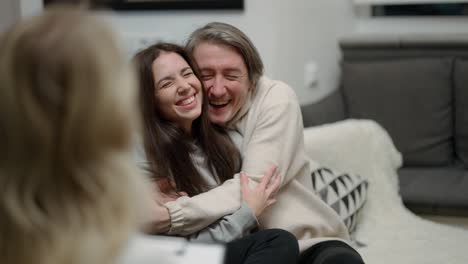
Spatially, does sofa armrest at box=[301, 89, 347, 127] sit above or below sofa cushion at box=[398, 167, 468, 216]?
above

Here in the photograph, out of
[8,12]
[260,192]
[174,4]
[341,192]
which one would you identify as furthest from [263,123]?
[8,12]

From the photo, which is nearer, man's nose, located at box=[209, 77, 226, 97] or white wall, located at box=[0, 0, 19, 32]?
man's nose, located at box=[209, 77, 226, 97]

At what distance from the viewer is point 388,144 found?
2.99 meters

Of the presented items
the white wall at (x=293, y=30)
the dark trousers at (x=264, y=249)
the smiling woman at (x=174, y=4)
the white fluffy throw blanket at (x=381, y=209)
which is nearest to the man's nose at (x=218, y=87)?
the dark trousers at (x=264, y=249)

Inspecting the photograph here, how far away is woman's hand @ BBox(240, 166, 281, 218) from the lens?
191 cm

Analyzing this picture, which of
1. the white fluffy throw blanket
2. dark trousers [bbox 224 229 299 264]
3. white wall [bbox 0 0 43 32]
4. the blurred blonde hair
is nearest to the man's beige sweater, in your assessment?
dark trousers [bbox 224 229 299 264]

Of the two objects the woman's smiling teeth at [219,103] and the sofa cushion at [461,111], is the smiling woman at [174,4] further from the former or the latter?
the woman's smiling teeth at [219,103]

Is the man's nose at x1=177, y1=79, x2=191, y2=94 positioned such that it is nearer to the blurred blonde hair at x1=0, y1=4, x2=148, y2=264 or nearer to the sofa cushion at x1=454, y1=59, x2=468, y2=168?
the blurred blonde hair at x1=0, y1=4, x2=148, y2=264

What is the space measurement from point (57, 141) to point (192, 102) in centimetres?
118

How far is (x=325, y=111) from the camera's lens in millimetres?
3420

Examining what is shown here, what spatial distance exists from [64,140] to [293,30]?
9.41ft

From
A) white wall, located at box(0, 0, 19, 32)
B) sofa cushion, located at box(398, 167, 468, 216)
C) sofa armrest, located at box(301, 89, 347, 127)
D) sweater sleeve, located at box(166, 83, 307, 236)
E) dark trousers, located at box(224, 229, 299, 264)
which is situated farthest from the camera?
white wall, located at box(0, 0, 19, 32)

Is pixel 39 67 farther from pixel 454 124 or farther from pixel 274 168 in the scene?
pixel 454 124

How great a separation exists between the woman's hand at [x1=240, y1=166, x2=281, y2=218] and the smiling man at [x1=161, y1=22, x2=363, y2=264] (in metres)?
0.02
